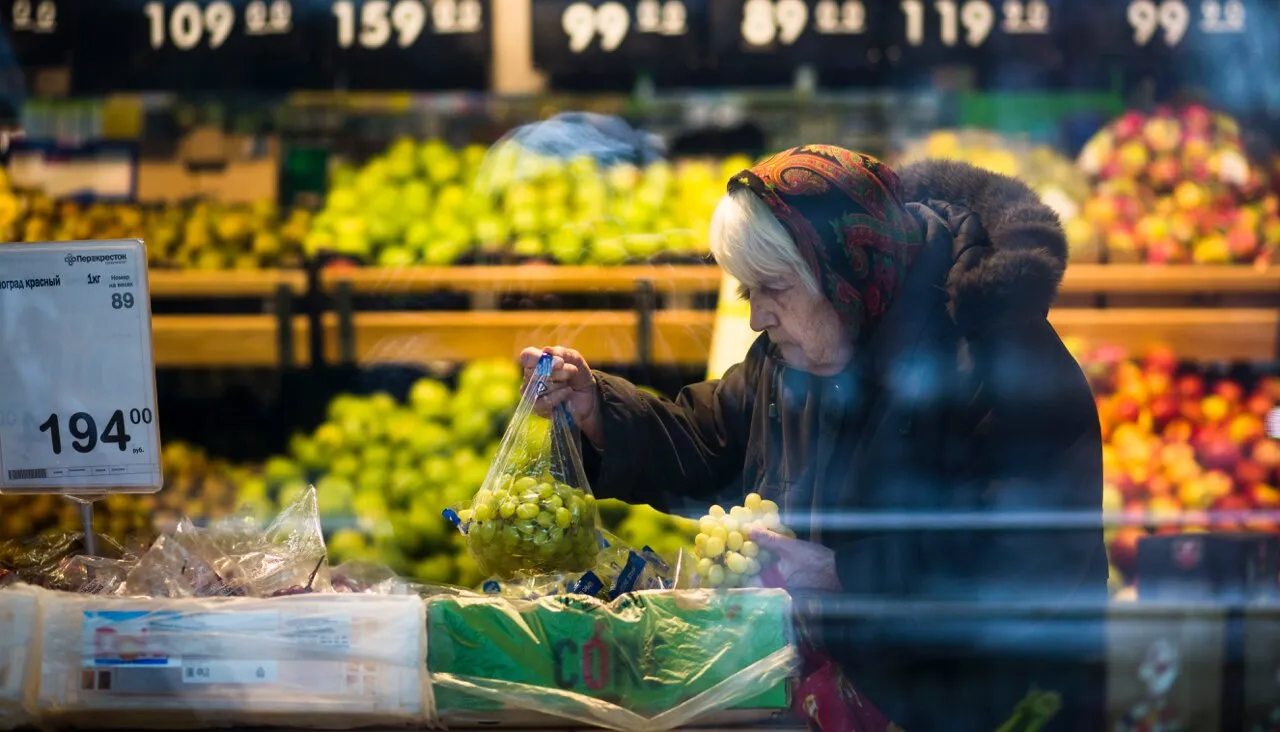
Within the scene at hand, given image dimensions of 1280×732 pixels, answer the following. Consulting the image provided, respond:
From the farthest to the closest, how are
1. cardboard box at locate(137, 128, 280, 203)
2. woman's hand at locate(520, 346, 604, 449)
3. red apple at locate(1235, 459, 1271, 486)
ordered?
1. cardboard box at locate(137, 128, 280, 203)
2. red apple at locate(1235, 459, 1271, 486)
3. woman's hand at locate(520, 346, 604, 449)

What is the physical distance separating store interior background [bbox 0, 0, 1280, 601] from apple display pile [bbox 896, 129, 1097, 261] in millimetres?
10

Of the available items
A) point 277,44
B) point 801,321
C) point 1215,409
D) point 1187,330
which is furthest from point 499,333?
point 1215,409

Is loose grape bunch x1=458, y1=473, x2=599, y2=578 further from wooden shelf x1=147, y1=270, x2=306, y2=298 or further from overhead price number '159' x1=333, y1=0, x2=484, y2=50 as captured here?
overhead price number '159' x1=333, y1=0, x2=484, y2=50

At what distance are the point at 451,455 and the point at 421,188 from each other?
1009 mm

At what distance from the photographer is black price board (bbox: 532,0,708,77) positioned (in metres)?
3.70

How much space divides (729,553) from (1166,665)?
113 cm

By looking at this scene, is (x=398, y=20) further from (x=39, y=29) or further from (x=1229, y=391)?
(x=1229, y=391)

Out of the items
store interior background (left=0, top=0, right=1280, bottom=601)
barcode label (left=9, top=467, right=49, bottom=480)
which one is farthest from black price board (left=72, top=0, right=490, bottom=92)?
barcode label (left=9, top=467, right=49, bottom=480)

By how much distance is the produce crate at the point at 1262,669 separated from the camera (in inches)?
90.6

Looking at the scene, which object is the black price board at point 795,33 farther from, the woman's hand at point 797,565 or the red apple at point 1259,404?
the woman's hand at point 797,565

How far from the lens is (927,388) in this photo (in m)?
1.83

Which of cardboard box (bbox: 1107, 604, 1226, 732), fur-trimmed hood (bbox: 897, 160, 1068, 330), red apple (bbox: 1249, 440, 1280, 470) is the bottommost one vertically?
cardboard box (bbox: 1107, 604, 1226, 732)

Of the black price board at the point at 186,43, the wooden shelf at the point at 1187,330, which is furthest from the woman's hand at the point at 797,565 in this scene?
the black price board at the point at 186,43

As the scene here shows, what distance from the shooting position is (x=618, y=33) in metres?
3.71
